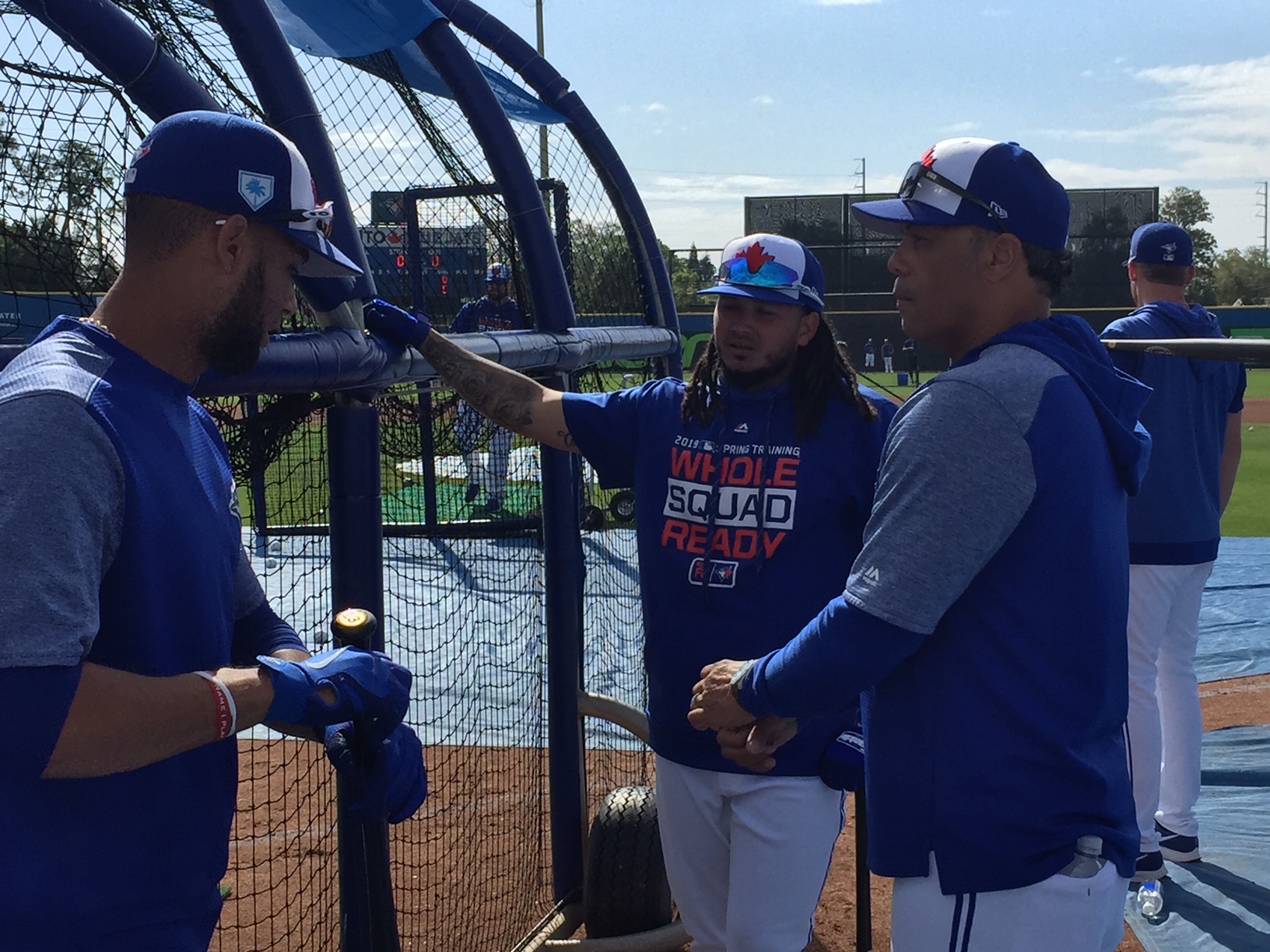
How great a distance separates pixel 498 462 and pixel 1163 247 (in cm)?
643

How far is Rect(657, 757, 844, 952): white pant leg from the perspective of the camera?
2873 mm

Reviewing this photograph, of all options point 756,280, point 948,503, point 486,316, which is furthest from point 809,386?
point 486,316

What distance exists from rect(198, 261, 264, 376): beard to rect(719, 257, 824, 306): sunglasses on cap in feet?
5.05

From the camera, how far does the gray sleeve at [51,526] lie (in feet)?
4.65

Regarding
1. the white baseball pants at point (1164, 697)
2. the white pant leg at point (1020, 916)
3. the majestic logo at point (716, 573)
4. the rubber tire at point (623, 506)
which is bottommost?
the rubber tire at point (623, 506)

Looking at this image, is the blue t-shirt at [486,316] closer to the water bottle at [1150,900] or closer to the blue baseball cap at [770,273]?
the blue baseball cap at [770,273]

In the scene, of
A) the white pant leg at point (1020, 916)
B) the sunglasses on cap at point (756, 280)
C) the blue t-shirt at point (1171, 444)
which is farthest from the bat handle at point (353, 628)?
the blue t-shirt at point (1171, 444)

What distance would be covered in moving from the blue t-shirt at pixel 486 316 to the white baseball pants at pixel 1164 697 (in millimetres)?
2813

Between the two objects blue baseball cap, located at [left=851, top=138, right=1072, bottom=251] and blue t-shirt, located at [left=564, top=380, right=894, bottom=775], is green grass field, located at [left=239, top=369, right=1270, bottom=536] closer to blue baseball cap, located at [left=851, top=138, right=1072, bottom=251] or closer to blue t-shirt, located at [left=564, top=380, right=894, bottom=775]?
blue t-shirt, located at [left=564, top=380, right=894, bottom=775]

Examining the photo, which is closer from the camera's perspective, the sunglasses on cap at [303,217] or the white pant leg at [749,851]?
the sunglasses on cap at [303,217]

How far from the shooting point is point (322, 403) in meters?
2.77

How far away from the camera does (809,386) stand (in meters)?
3.05

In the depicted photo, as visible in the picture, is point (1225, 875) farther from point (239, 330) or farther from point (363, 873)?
point (239, 330)

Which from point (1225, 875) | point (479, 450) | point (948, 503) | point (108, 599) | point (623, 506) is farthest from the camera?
point (623, 506)
